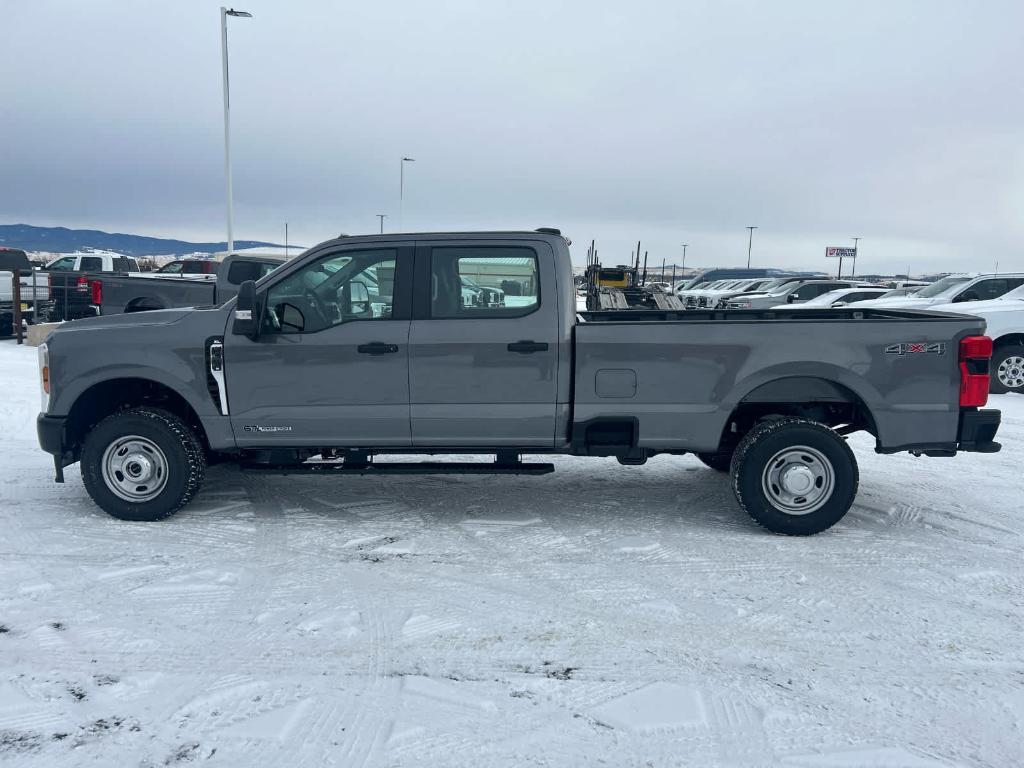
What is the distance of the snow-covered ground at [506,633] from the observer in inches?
121

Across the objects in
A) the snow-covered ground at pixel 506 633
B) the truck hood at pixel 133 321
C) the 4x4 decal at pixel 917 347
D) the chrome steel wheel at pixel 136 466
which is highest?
the truck hood at pixel 133 321

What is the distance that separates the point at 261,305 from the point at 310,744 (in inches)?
123

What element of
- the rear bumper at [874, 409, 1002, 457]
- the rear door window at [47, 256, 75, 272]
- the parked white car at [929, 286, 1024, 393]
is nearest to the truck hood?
the rear bumper at [874, 409, 1002, 457]

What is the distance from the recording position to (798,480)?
211 inches

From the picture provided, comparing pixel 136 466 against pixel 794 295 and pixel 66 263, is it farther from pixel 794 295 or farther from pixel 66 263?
pixel 66 263

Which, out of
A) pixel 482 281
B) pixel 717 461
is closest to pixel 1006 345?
pixel 717 461

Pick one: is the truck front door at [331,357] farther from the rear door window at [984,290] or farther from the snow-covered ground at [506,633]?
the rear door window at [984,290]

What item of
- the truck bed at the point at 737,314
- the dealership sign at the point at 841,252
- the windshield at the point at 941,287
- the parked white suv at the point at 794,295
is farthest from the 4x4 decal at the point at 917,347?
the dealership sign at the point at 841,252

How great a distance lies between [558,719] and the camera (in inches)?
126

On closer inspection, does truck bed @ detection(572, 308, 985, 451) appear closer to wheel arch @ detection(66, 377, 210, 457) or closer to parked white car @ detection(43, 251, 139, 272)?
wheel arch @ detection(66, 377, 210, 457)

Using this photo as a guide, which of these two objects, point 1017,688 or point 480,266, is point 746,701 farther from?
point 480,266

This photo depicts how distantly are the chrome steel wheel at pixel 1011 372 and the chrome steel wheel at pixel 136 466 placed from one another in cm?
1121

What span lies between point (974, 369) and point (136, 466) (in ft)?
18.4

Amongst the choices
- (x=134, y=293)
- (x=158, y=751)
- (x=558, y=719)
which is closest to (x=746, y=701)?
(x=558, y=719)
